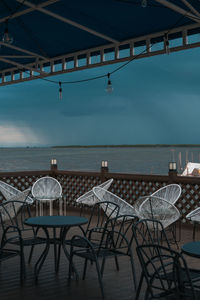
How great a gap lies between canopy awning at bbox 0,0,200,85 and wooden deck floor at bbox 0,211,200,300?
9.41 feet

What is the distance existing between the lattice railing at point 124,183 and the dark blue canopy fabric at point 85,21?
2.23m

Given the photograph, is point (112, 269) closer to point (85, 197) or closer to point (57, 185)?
point (85, 197)

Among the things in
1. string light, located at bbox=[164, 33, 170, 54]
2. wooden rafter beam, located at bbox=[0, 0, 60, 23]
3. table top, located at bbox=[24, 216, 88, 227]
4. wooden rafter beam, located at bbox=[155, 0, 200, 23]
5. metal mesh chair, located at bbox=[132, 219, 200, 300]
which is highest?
wooden rafter beam, located at bbox=[0, 0, 60, 23]

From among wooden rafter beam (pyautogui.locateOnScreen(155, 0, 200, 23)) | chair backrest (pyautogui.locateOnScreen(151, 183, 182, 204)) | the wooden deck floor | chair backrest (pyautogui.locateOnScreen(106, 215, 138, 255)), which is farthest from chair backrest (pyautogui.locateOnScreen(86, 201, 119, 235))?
wooden rafter beam (pyautogui.locateOnScreen(155, 0, 200, 23))

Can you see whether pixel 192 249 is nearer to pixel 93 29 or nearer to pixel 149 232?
pixel 149 232

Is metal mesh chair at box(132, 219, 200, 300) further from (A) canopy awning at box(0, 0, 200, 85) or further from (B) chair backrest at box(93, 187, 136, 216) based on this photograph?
(A) canopy awning at box(0, 0, 200, 85)

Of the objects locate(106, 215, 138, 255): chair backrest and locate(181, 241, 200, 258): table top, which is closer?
locate(181, 241, 200, 258): table top

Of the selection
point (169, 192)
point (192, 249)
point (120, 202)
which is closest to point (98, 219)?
point (120, 202)

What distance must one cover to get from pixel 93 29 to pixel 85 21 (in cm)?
32

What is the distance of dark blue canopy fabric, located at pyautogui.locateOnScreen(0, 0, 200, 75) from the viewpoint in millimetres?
5138

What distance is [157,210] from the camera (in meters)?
4.55

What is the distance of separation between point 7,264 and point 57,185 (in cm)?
307

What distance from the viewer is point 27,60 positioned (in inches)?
309

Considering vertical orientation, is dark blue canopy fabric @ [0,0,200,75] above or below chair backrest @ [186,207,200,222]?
above
